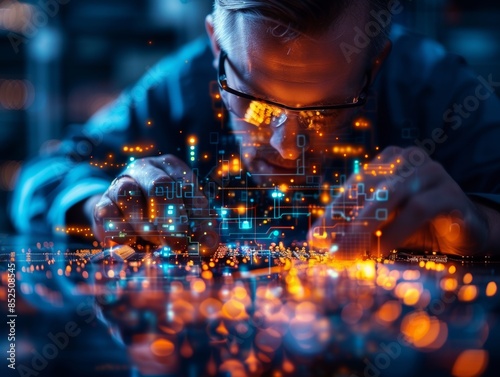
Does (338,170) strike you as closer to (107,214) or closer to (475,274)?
(475,274)

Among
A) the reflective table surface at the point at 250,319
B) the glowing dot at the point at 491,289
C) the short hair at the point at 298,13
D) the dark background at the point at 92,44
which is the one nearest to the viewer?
the reflective table surface at the point at 250,319

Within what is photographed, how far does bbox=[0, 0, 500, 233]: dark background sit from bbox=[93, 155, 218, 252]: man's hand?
0.24 metres

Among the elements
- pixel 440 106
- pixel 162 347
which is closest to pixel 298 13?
pixel 440 106

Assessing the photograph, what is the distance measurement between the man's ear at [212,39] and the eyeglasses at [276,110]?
4 centimetres

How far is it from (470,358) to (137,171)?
55cm

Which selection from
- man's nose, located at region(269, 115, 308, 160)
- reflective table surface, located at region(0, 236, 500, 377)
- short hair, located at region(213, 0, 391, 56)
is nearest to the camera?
reflective table surface, located at region(0, 236, 500, 377)

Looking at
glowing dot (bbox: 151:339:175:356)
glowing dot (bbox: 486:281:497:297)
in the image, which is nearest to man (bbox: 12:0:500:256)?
glowing dot (bbox: 486:281:497:297)

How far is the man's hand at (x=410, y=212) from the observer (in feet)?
2.30

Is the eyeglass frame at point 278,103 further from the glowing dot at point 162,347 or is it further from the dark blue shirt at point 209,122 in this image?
the glowing dot at point 162,347

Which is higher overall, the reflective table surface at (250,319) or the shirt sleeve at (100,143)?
the shirt sleeve at (100,143)

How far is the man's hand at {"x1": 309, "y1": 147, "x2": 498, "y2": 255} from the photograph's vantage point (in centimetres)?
70

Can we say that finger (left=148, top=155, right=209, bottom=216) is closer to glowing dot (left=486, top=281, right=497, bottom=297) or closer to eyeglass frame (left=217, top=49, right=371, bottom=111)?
eyeglass frame (left=217, top=49, right=371, bottom=111)

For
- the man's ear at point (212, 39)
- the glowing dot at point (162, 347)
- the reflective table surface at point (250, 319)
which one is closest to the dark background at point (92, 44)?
the man's ear at point (212, 39)

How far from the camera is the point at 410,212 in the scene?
2.32 ft
